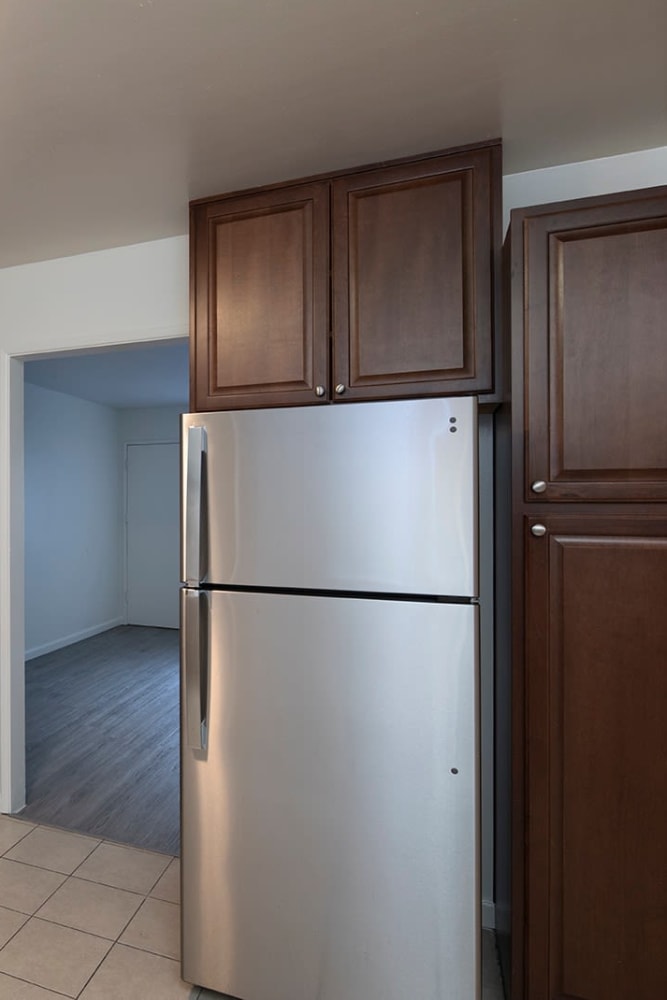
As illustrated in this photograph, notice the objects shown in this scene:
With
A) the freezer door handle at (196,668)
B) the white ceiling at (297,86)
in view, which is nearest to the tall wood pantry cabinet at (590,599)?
the white ceiling at (297,86)

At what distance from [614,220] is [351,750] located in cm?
139

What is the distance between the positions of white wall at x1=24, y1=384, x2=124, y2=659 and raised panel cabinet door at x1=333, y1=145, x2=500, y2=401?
4.02 meters

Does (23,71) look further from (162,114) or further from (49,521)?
(49,521)

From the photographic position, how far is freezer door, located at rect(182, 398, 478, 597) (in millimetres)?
1144

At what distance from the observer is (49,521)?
15.0 feet

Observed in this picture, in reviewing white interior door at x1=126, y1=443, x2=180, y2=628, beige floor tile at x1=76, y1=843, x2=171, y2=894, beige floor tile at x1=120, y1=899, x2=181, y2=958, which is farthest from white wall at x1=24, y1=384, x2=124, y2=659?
beige floor tile at x1=120, y1=899, x2=181, y2=958

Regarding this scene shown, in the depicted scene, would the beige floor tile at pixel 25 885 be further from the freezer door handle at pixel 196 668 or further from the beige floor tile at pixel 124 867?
the freezer door handle at pixel 196 668

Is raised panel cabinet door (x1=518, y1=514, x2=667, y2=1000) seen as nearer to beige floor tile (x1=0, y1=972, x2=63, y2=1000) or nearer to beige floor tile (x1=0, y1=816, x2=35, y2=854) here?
beige floor tile (x1=0, y1=972, x2=63, y2=1000)

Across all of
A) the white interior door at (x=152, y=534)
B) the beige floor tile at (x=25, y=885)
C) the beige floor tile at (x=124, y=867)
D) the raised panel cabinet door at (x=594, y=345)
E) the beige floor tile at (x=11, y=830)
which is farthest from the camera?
the white interior door at (x=152, y=534)

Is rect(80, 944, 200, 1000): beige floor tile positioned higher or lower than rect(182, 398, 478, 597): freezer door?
lower

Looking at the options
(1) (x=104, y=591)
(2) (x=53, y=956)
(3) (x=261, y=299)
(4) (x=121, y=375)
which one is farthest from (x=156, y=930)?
(1) (x=104, y=591)

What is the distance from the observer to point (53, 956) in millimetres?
1510

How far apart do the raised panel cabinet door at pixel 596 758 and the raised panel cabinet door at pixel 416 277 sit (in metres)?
0.52

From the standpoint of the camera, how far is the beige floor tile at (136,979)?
1384 mm
